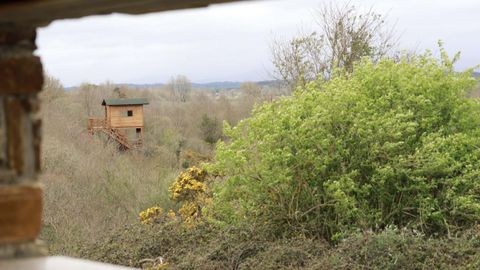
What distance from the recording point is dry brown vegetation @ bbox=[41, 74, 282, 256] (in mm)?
12367

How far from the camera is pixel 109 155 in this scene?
17906mm

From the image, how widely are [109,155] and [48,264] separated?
16.7m

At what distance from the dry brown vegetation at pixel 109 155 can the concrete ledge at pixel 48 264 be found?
4567 millimetres

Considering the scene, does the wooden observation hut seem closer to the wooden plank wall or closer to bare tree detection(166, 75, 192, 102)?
the wooden plank wall

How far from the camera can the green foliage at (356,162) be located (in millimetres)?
8484

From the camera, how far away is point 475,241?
271 inches

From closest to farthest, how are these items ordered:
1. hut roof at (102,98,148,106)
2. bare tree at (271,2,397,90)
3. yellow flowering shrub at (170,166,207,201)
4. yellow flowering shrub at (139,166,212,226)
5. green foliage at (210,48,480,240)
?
1. green foliage at (210,48,480,240)
2. yellow flowering shrub at (139,166,212,226)
3. yellow flowering shrub at (170,166,207,201)
4. bare tree at (271,2,397,90)
5. hut roof at (102,98,148,106)

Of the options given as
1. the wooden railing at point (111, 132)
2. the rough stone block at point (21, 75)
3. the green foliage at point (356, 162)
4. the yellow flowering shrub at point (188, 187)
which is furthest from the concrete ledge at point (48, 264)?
the wooden railing at point (111, 132)

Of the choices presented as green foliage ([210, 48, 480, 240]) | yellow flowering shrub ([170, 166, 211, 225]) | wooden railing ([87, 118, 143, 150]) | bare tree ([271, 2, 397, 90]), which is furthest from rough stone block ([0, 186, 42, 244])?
wooden railing ([87, 118, 143, 150])

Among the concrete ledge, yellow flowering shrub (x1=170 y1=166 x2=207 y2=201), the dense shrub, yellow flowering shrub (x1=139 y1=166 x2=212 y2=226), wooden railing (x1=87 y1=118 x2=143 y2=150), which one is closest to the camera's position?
the concrete ledge

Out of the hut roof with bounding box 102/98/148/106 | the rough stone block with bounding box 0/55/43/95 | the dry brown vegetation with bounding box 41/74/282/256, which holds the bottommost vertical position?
the dry brown vegetation with bounding box 41/74/282/256

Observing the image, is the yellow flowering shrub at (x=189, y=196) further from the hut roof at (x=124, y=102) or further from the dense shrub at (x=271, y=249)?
the hut roof at (x=124, y=102)

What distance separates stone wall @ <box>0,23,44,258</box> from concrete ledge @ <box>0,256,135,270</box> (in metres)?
0.02

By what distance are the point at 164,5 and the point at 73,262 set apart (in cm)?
71
